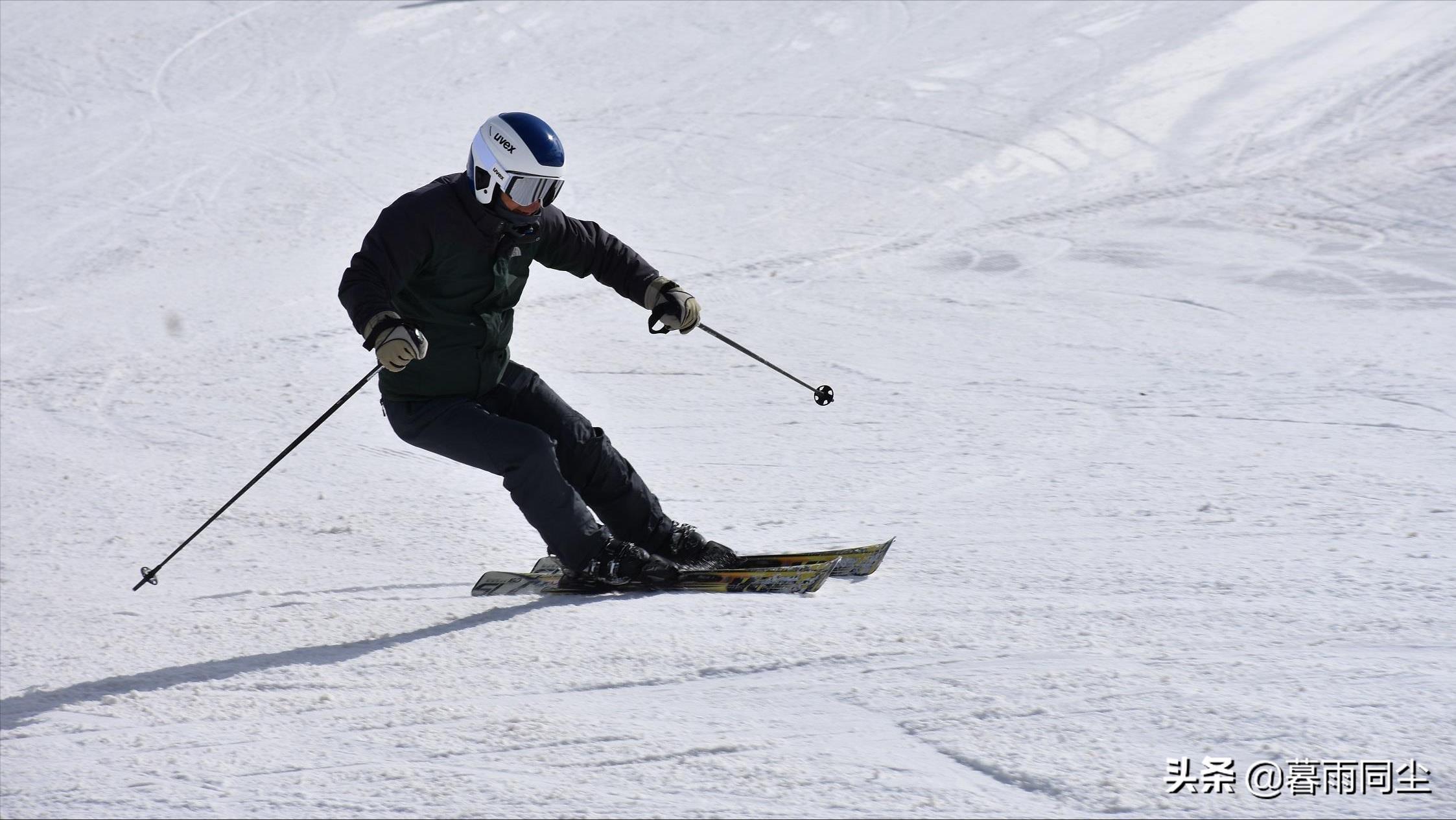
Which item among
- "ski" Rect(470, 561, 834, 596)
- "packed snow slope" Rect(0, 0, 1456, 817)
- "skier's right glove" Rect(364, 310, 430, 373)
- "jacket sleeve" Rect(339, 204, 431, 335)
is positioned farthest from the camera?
"ski" Rect(470, 561, 834, 596)

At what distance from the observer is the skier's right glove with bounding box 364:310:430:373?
3801mm

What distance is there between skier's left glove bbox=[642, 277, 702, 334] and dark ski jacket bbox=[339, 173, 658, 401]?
14.9 inches

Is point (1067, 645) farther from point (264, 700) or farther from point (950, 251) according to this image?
point (950, 251)

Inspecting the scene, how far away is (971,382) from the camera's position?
267 inches

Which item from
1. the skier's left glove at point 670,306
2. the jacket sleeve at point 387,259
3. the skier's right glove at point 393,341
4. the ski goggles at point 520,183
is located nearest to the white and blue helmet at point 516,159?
the ski goggles at point 520,183

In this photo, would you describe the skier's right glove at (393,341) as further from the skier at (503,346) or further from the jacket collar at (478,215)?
the jacket collar at (478,215)

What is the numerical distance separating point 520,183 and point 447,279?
396 mm

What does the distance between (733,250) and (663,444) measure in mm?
3579

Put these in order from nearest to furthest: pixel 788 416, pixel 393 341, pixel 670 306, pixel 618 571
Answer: pixel 393 341 < pixel 618 571 < pixel 670 306 < pixel 788 416

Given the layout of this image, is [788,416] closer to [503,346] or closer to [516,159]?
[503,346]

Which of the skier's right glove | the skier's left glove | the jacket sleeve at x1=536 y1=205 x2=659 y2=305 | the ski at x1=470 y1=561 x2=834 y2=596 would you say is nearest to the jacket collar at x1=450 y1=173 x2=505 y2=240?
the jacket sleeve at x1=536 y1=205 x2=659 y2=305

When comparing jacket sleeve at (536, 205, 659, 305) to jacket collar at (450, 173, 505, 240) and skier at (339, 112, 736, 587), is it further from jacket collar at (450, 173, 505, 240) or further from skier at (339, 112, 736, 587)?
jacket collar at (450, 173, 505, 240)

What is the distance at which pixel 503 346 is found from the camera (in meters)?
4.40

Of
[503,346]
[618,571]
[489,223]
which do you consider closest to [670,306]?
[503,346]
